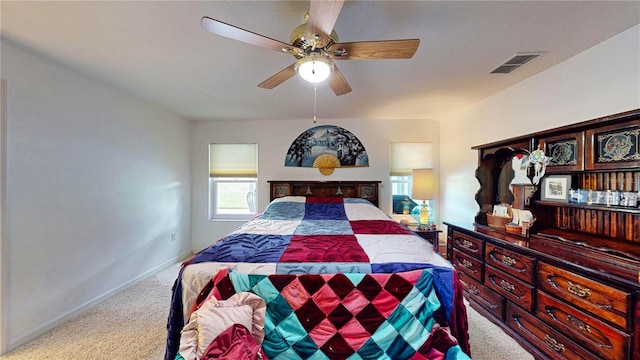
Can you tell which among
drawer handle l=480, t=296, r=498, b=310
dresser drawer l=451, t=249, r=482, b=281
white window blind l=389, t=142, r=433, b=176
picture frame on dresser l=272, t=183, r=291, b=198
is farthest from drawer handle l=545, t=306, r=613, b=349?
picture frame on dresser l=272, t=183, r=291, b=198

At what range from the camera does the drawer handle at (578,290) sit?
56.9 inches

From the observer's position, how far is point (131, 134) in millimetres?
2984

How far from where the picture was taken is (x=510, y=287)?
196 centimetres

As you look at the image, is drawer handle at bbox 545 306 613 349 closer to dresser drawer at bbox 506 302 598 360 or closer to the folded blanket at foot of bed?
dresser drawer at bbox 506 302 598 360

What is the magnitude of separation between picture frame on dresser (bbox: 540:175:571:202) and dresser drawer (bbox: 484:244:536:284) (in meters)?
0.53

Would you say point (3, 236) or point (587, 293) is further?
point (3, 236)

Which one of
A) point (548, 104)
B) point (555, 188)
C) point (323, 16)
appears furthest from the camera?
point (548, 104)

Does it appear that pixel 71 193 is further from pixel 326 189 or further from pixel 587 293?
pixel 587 293

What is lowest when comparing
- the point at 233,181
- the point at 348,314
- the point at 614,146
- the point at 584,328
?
the point at 584,328

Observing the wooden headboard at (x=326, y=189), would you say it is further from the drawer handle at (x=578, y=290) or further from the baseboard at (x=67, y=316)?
the drawer handle at (x=578, y=290)

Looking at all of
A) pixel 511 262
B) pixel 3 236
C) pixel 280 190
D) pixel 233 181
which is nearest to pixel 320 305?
pixel 511 262

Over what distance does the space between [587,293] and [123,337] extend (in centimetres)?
327

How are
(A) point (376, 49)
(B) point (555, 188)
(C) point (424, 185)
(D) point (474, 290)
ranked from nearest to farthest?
(A) point (376, 49)
(B) point (555, 188)
(D) point (474, 290)
(C) point (424, 185)

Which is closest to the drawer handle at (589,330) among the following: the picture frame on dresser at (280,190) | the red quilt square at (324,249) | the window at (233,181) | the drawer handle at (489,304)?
the drawer handle at (489,304)
